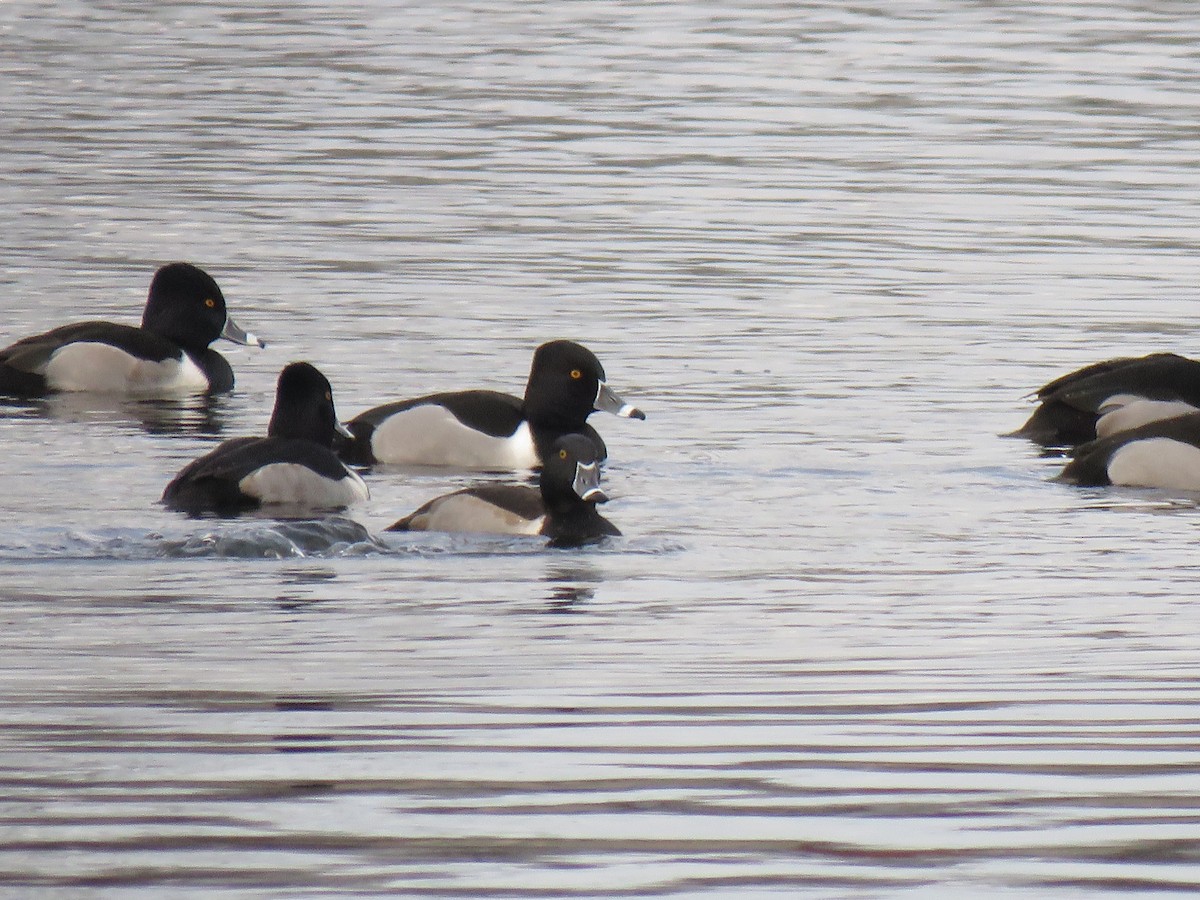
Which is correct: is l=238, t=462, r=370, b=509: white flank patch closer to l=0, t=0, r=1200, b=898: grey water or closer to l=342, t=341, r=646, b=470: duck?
l=0, t=0, r=1200, b=898: grey water

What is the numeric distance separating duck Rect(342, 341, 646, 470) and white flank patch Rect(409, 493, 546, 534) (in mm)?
2365

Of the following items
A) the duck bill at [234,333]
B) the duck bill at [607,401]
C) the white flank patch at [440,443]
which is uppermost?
the duck bill at [234,333]

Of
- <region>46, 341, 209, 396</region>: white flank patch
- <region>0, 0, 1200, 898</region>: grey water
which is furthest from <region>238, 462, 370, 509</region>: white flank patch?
<region>46, 341, 209, 396</region>: white flank patch

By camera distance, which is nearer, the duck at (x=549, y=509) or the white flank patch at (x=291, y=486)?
the duck at (x=549, y=509)

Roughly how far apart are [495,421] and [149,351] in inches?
139

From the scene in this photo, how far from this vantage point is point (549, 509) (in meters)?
11.1

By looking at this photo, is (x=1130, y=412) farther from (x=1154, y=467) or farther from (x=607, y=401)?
(x=607, y=401)

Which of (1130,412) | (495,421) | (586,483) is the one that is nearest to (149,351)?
(495,421)

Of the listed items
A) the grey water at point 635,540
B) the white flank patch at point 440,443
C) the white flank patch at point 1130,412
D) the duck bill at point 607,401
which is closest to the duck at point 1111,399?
the white flank patch at point 1130,412

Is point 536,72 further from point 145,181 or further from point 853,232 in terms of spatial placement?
point 853,232

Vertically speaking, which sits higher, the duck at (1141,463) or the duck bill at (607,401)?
the duck bill at (607,401)

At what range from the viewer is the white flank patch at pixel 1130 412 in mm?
14195

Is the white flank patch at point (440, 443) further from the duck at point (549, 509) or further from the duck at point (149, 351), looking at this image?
the duck at point (149, 351)

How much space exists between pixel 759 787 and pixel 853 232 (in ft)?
57.9
